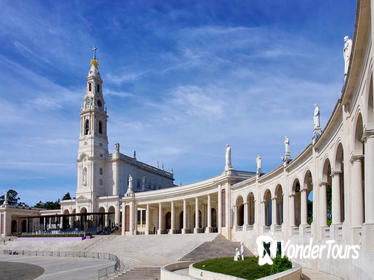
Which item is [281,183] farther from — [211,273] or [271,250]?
[211,273]

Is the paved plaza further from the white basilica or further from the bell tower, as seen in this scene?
the bell tower

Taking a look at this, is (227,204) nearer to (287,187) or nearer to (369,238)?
(287,187)

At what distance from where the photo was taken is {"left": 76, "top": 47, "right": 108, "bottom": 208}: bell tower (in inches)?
3327

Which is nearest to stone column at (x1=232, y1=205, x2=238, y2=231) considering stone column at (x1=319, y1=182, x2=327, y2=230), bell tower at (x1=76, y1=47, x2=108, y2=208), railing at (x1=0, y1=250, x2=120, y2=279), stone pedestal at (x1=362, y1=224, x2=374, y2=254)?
railing at (x1=0, y1=250, x2=120, y2=279)

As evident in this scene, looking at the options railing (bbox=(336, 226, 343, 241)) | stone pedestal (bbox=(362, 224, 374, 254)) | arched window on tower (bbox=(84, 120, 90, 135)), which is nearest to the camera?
stone pedestal (bbox=(362, 224, 374, 254))

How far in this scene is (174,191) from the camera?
62875mm

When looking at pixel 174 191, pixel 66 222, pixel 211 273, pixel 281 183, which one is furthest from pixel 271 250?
pixel 66 222

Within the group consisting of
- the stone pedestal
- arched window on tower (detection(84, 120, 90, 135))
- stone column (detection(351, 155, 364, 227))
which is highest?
arched window on tower (detection(84, 120, 90, 135))

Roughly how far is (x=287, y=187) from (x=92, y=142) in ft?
183

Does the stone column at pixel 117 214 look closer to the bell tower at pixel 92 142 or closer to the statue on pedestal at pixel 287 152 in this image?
the bell tower at pixel 92 142

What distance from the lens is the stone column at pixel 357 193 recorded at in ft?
61.9

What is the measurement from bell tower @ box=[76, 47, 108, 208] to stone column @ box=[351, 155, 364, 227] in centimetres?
6936

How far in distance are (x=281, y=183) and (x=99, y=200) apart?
176 ft

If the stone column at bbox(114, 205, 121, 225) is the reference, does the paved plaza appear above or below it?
below
